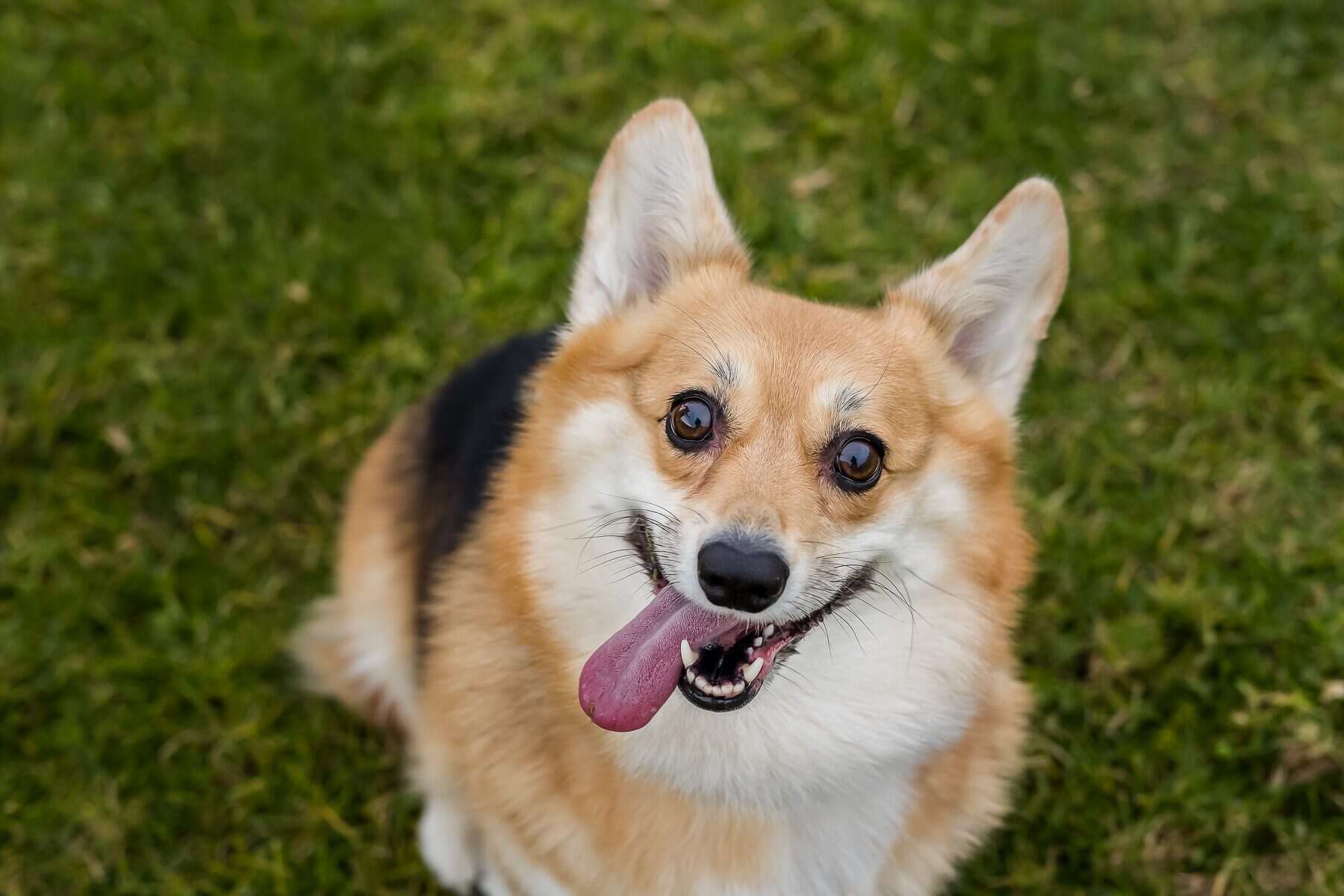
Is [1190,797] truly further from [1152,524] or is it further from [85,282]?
[85,282]

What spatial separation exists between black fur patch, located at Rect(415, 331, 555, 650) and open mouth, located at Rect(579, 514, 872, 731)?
71 cm

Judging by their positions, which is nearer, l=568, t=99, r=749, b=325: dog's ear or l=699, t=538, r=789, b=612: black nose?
l=699, t=538, r=789, b=612: black nose

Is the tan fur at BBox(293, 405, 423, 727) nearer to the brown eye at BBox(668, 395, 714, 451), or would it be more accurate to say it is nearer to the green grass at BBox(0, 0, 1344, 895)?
the green grass at BBox(0, 0, 1344, 895)

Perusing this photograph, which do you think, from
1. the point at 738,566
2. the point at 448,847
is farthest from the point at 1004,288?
the point at 448,847

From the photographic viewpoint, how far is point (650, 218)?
113 inches

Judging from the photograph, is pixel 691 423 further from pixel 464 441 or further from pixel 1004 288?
pixel 464 441

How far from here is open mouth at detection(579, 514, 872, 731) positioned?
243 cm

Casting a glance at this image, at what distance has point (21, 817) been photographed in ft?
11.7

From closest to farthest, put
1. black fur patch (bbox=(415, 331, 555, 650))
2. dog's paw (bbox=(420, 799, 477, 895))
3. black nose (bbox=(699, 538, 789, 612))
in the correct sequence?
black nose (bbox=(699, 538, 789, 612)) → black fur patch (bbox=(415, 331, 555, 650)) → dog's paw (bbox=(420, 799, 477, 895))

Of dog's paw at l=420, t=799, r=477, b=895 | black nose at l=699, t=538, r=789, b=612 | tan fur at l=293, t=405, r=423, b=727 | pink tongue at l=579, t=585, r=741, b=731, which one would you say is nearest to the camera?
black nose at l=699, t=538, r=789, b=612

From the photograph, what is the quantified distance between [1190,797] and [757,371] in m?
2.16

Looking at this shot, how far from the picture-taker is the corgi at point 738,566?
2.47m

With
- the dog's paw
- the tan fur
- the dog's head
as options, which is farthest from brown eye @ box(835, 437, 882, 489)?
Answer: the dog's paw

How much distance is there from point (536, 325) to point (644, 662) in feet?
8.21
